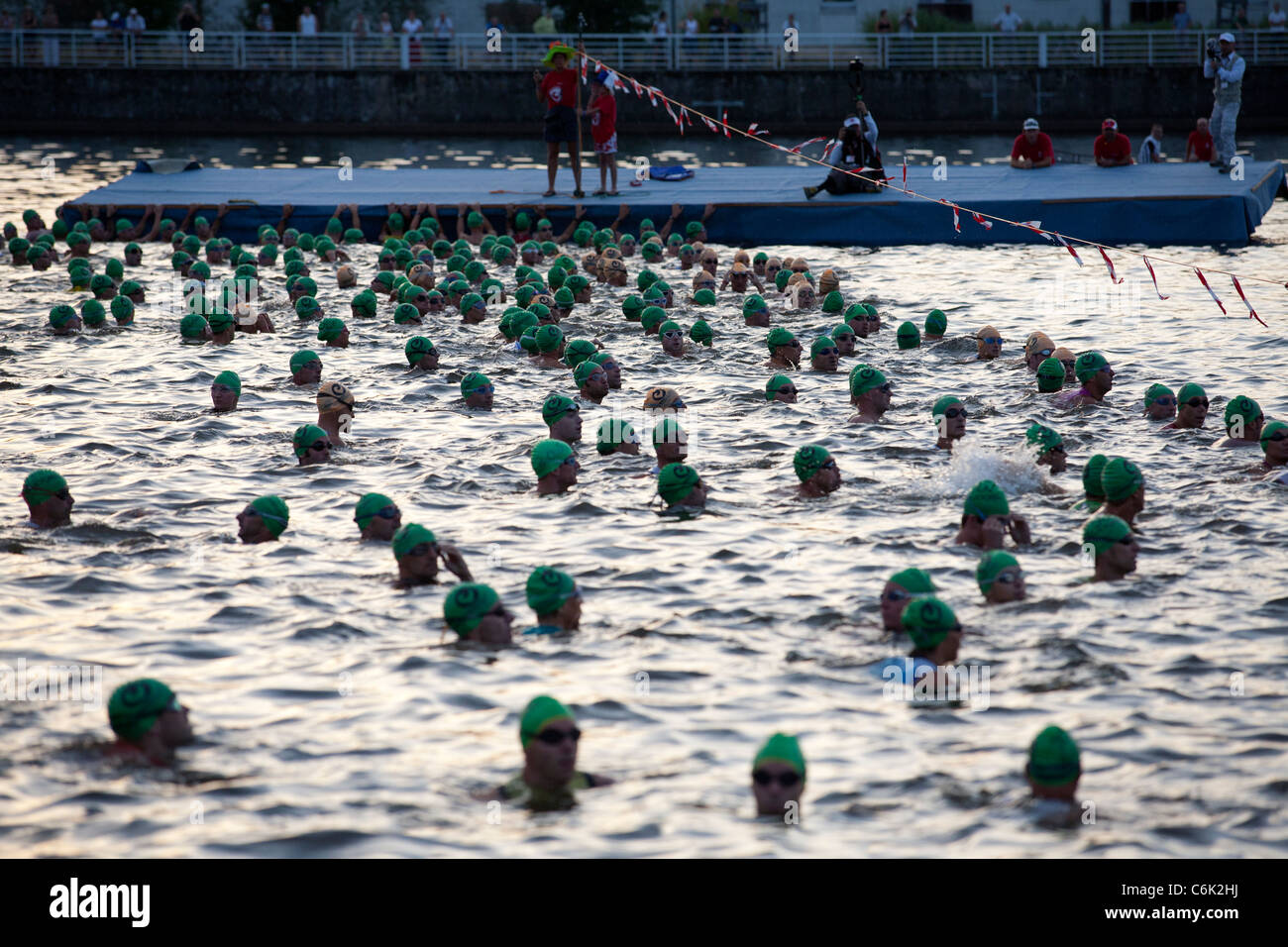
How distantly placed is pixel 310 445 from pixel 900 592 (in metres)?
5.43

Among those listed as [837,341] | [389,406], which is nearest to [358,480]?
[389,406]

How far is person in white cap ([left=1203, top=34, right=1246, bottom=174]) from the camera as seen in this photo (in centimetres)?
2198

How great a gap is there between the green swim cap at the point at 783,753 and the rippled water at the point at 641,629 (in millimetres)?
294

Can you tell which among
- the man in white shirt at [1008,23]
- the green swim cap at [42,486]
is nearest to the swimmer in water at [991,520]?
the green swim cap at [42,486]

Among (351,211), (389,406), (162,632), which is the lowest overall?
(162,632)

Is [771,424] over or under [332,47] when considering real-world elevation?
under

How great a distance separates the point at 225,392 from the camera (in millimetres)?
13047

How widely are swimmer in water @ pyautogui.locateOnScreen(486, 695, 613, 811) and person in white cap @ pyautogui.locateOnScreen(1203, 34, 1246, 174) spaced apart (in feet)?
62.8

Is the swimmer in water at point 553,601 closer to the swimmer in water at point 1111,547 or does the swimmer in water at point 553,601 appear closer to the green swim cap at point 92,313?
the swimmer in water at point 1111,547

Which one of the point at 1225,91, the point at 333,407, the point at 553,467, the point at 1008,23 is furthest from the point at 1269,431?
the point at 1008,23

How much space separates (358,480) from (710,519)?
2.93m
